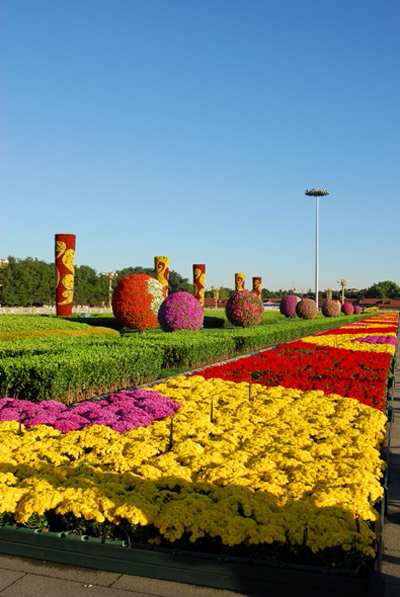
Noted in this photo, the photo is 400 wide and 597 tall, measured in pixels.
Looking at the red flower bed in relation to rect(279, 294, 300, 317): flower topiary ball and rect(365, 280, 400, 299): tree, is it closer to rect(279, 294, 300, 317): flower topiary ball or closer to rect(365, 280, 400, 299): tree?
rect(279, 294, 300, 317): flower topiary ball

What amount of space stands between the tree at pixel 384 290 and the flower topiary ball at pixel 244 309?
100 metres

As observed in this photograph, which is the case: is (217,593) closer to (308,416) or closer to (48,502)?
(48,502)

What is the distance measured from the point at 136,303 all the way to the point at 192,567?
23983 mm

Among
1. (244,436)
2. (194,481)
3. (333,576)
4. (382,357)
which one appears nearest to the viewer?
(333,576)

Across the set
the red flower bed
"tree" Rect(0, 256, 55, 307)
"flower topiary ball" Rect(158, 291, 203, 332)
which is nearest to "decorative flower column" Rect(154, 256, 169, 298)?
"flower topiary ball" Rect(158, 291, 203, 332)

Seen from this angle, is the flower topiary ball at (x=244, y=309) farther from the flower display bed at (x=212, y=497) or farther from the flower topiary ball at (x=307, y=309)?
the flower display bed at (x=212, y=497)

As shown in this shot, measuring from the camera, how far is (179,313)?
82.6ft

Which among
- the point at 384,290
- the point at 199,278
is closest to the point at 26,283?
the point at 199,278

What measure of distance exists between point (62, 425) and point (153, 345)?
23.7ft

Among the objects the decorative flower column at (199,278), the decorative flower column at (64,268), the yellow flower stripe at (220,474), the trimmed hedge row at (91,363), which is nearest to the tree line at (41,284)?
the decorative flower column at (199,278)

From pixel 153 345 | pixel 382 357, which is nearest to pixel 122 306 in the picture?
pixel 153 345

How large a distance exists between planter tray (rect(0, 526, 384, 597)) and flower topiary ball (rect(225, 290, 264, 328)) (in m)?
27.5

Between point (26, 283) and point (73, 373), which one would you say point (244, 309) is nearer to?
point (73, 373)

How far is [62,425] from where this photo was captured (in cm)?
711
